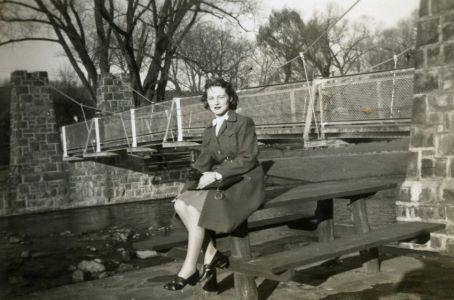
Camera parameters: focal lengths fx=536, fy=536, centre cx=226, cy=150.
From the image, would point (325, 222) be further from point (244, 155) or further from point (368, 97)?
point (368, 97)

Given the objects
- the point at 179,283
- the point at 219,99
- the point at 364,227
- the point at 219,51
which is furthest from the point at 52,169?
the point at 179,283

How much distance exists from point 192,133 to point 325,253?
1173 cm

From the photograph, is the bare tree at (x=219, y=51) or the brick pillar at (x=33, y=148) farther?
the bare tree at (x=219, y=51)

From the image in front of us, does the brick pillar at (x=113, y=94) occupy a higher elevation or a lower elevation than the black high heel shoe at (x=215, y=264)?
higher

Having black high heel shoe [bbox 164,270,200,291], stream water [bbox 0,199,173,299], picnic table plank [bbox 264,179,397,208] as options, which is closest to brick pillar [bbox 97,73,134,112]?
stream water [bbox 0,199,173,299]

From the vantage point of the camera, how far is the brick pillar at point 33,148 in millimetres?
20500

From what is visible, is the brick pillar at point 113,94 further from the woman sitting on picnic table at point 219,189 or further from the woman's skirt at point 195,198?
the woman's skirt at point 195,198

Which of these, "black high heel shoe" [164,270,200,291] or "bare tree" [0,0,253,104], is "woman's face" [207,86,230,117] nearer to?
"black high heel shoe" [164,270,200,291]

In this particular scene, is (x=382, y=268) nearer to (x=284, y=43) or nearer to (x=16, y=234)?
(x=16, y=234)

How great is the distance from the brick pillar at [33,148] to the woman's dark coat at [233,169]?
1826cm

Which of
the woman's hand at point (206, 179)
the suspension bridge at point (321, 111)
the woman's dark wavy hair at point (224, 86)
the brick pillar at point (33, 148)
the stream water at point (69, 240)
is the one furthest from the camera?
the brick pillar at point (33, 148)

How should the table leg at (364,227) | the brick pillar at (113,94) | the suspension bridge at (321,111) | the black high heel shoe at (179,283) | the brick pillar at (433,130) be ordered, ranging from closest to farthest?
the black high heel shoe at (179,283) < the table leg at (364,227) < the brick pillar at (433,130) < the suspension bridge at (321,111) < the brick pillar at (113,94)

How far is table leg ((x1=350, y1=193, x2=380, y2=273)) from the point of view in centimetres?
438

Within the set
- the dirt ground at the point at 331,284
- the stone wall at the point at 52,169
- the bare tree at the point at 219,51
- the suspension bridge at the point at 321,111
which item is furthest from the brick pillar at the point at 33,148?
the dirt ground at the point at 331,284
